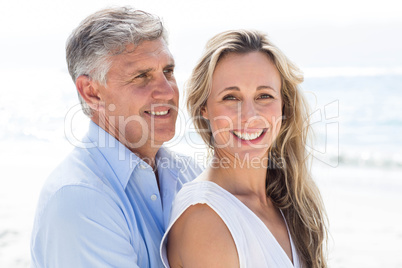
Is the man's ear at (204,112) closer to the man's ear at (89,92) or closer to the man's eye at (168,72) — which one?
the man's eye at (168,72)

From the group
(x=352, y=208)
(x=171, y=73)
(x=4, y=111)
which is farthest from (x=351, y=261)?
(x=4, y=111)

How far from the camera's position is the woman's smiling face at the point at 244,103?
2.14m

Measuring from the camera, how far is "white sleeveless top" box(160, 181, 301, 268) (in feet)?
6.47

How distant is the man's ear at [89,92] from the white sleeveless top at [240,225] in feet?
2.35

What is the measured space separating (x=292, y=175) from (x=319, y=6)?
22.0 metres

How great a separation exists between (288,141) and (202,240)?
0.92 meters

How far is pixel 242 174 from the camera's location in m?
2.31

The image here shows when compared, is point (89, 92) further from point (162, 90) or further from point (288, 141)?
point (288, 141)

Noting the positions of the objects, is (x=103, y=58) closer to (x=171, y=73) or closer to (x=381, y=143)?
(x=171, y=73)

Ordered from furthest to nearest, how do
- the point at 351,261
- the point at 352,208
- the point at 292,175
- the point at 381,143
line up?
the point at 381,143, the point at 352,208, the point at 351,261, the point at 292,175

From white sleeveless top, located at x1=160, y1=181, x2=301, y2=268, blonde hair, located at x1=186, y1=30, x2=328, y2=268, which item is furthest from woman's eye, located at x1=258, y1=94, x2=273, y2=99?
white sleeveless top, located at x1=160, y1=181, x2=301, y2=268

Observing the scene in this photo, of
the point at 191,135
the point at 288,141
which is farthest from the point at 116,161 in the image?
the point at 191,135

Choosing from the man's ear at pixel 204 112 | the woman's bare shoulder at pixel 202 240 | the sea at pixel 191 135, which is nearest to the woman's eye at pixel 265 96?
the man's ear at pixel 204 112

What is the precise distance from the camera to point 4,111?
16391 mm
